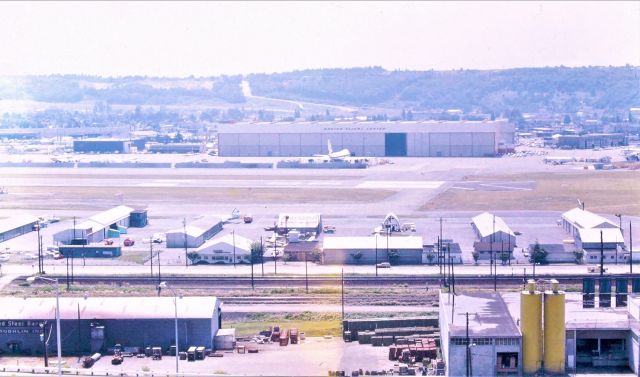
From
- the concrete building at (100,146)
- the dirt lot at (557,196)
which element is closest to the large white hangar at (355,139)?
the concrete building at (100,146)

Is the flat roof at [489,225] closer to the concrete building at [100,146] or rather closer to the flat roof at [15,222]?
the flat roof at [15,222]

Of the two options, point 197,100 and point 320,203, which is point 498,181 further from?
point 197,100

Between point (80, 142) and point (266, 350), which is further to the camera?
point (80, 142)

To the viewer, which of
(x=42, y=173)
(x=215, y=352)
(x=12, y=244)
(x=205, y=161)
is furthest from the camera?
(x=205, y=161)

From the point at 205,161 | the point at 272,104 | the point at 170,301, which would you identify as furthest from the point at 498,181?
the point at 272,104

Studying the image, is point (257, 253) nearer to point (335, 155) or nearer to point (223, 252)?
point (223, 252)

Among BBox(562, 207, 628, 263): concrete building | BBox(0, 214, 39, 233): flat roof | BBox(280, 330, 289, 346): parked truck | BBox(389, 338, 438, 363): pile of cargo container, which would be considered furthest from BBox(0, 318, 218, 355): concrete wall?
BBox(0, 214, 39, 233): flat roof

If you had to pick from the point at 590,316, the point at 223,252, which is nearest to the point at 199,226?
the point at 223,252
